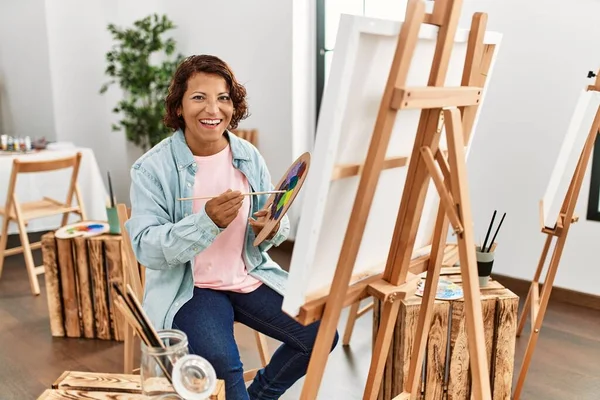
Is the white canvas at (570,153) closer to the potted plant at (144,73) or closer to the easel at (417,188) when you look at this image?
the easel at (417,188)

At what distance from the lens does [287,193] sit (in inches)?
57.3

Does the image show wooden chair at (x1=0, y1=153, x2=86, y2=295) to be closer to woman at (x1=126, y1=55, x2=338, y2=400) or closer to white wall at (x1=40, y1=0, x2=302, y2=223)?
white wall at (x1=40, y1=0, x2=302, y2=223)

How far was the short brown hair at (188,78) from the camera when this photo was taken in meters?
1.60

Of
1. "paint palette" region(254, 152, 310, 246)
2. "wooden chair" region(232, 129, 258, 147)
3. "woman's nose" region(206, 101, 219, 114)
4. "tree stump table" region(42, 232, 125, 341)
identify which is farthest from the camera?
"wooden chair" region(232, 129, 258, 147)

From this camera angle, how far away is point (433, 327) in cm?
183

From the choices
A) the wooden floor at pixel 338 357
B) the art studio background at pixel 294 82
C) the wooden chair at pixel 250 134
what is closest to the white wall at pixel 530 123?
the art studio background at pixel 294 82

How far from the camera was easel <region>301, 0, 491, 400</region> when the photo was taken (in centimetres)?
108

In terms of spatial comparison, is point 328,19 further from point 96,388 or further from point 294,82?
point 96,388

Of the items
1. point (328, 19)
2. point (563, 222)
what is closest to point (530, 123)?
point (563, 222)

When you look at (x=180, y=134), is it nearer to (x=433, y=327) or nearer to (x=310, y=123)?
(x=433, y=327)

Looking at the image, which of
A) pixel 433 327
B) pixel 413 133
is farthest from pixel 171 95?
pixel 433 327

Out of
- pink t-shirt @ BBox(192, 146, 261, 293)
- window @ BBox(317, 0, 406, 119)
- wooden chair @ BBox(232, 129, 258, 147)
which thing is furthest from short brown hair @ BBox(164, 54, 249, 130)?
wooden chair @ BBox(232, 129, 258, 147)

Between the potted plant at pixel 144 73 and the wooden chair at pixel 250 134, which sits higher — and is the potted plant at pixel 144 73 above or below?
above

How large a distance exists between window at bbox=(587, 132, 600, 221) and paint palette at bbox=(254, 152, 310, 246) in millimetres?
1957
